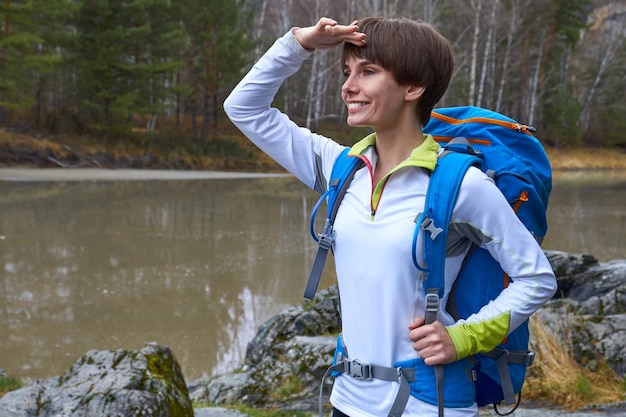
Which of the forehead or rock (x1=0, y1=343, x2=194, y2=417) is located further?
rock (x1=0, y1=343, x2=194, y2=417)

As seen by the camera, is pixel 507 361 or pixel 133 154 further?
pixel 133 154

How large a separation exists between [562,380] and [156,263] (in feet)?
22.6

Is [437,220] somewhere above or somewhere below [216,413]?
above

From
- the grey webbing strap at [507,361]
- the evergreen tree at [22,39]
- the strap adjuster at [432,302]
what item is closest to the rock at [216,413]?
the grey webbing strap at [507,361]

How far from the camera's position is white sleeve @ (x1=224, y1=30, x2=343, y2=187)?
2.04m

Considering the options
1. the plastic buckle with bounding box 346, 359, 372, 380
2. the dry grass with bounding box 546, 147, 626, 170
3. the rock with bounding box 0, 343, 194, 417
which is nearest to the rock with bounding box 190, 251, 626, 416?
the rock with bounding box 0, 343, 194, 417

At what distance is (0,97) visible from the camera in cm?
2616

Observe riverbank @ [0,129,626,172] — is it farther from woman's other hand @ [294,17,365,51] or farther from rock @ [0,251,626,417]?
woman's other hand @ [294,17,365,51]

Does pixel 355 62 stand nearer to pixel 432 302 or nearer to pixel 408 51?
pixel 408 51

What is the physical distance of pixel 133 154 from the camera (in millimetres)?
29328

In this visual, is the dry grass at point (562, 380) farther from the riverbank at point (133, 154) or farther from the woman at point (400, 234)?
the riverbank at point (133, 154)

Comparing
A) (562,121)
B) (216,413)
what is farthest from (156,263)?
(562,121)

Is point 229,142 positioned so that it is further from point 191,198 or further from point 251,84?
point 251,84

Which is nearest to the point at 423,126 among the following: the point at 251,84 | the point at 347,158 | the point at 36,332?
the point at 347,158
